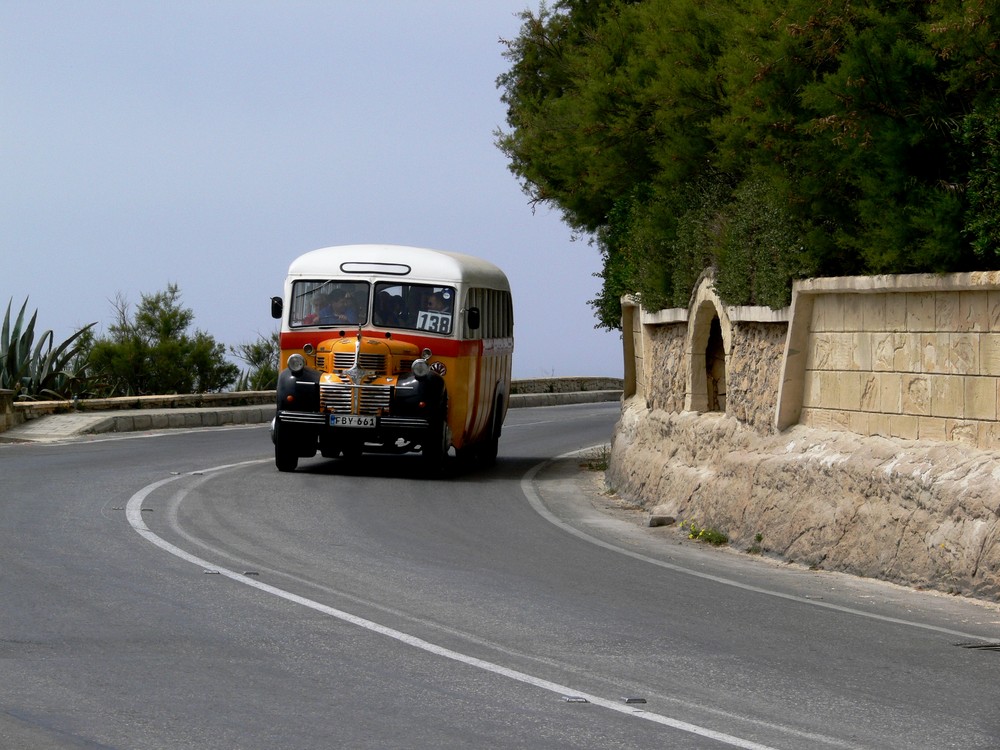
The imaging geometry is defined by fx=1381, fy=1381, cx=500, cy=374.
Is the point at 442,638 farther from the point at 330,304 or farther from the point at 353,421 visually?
the point at 330,304

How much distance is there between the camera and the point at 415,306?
18.3 meters

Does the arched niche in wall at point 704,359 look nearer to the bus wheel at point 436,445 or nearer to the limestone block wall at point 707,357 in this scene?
the limestone block wall at point 707,357

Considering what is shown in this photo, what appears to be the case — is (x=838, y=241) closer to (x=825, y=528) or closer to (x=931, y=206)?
(x=931, y=206)

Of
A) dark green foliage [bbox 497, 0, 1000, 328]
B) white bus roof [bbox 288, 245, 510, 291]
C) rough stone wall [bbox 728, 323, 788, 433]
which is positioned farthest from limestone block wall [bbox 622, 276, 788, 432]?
white bus roof [bbox 288, 245, 510, 291]

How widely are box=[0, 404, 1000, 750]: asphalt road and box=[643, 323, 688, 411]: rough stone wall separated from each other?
277 cm

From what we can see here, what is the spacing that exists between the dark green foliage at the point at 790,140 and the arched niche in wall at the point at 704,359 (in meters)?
0.40

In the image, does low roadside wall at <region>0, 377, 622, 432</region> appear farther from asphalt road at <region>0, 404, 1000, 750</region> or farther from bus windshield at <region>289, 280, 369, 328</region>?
asphalt road at <region>0, 404, 1000, 750</region>

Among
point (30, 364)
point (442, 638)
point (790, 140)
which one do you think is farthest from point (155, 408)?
point (442, 638)

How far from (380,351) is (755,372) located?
546cm

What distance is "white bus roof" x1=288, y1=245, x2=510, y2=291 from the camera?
725 inches

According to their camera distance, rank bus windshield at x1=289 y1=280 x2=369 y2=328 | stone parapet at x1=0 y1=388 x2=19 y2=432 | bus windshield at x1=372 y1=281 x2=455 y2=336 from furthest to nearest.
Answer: stone parapet at x1=0 y1=388 x2=19 y2=432
bus windshield at x1=289 y1=280 x2=369 y2=328
bus windshield at x1=372 y1=281 x2=455 y2=336

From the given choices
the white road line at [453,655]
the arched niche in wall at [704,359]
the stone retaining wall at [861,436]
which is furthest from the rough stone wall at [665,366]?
the white road line at [453,655]

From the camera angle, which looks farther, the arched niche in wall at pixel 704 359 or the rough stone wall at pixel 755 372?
the arched niche in wall at pixel 704 359

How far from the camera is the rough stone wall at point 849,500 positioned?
400 inches
